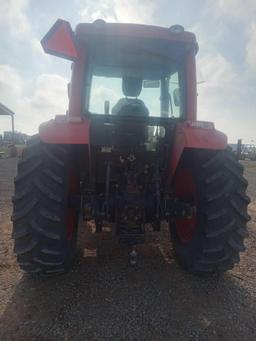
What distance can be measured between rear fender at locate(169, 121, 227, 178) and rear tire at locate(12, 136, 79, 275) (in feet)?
3.66

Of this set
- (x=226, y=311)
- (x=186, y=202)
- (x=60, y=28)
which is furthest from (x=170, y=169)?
(x=60, y=28)

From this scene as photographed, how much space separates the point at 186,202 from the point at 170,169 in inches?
15.0

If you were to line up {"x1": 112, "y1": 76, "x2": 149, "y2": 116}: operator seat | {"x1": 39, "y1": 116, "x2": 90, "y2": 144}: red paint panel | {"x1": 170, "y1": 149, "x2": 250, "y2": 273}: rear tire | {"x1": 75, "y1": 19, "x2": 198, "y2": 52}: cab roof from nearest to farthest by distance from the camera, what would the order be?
{"x1": 39, "y1": 116, "x2": 90, "y2": 144}: red paint panel, {"x1": 170, "y1": 149, "x2": 250, "y2": 273}: rear tire, {"x1": 75, "y1": 19, "x2": 198, "y2": 52}: cab roof, {"x1": 112, "y1": 76, "x2": 149, "y2": 116}: operator seat

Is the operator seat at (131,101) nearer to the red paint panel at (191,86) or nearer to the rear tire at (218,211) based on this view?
the red paint panel at (191,86)

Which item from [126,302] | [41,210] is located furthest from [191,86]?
[126,302]

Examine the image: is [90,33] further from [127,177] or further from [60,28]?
[127,177]

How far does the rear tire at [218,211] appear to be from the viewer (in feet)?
10.6

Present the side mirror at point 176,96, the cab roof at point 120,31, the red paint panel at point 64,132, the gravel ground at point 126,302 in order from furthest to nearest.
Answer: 1. the side mirror at point 176,96
2. the cab roof at point 120,31
3. the red paint panel at point 64,132
4. the gravel ground at point 126,302

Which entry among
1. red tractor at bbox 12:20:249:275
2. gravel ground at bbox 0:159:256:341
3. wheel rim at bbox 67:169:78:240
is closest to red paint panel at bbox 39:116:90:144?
red tractor at bbox 12:20:249:275

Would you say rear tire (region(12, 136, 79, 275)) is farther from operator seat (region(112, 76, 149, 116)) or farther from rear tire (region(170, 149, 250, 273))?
rear tire (region(170, 149, 250, 273))

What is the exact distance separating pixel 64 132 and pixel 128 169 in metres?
0.83

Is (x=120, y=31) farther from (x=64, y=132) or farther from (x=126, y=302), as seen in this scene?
(x=126, y=302)

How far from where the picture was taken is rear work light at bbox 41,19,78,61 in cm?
267

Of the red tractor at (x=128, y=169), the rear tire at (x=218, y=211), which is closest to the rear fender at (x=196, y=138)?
the red tractor at (x=128, y=169)
